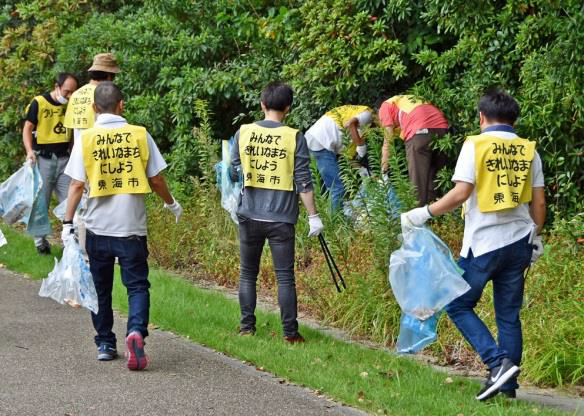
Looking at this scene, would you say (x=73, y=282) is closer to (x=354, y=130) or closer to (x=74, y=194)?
(x=74, y=194)

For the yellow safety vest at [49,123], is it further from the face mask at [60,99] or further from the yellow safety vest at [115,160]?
the yellow safety vest at [115,160]

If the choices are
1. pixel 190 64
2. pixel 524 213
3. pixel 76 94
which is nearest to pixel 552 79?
pixel 524 213

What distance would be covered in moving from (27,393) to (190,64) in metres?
6.64

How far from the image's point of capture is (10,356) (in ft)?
22.5

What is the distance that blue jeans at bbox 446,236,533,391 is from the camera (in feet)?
18.9

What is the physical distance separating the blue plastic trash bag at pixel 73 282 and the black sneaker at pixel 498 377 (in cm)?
262

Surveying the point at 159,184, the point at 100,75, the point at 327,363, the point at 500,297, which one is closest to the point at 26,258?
the point at 100,75

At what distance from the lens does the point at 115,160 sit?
6.51m

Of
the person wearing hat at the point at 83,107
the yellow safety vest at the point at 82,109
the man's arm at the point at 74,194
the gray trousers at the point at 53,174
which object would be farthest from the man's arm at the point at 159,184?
the gray trousers at the point at 53,174

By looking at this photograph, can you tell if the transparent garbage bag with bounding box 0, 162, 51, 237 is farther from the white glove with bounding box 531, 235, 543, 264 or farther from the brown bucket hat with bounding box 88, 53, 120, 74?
the white glove with bounding box 531, 235, 543, 264

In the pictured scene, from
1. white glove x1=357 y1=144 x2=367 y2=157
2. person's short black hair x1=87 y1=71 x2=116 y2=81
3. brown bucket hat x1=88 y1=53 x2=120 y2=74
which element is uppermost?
brown bucket hat x1=88 y1=53 x2=120 y2=74

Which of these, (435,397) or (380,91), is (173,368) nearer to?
(435,397)

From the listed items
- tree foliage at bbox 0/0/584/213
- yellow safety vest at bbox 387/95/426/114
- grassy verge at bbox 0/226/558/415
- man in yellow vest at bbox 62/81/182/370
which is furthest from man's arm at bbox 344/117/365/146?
man in yellow vest at bbox 62/81/182/370

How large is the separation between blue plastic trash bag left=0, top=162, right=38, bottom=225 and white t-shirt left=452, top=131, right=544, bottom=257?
5516 mm
